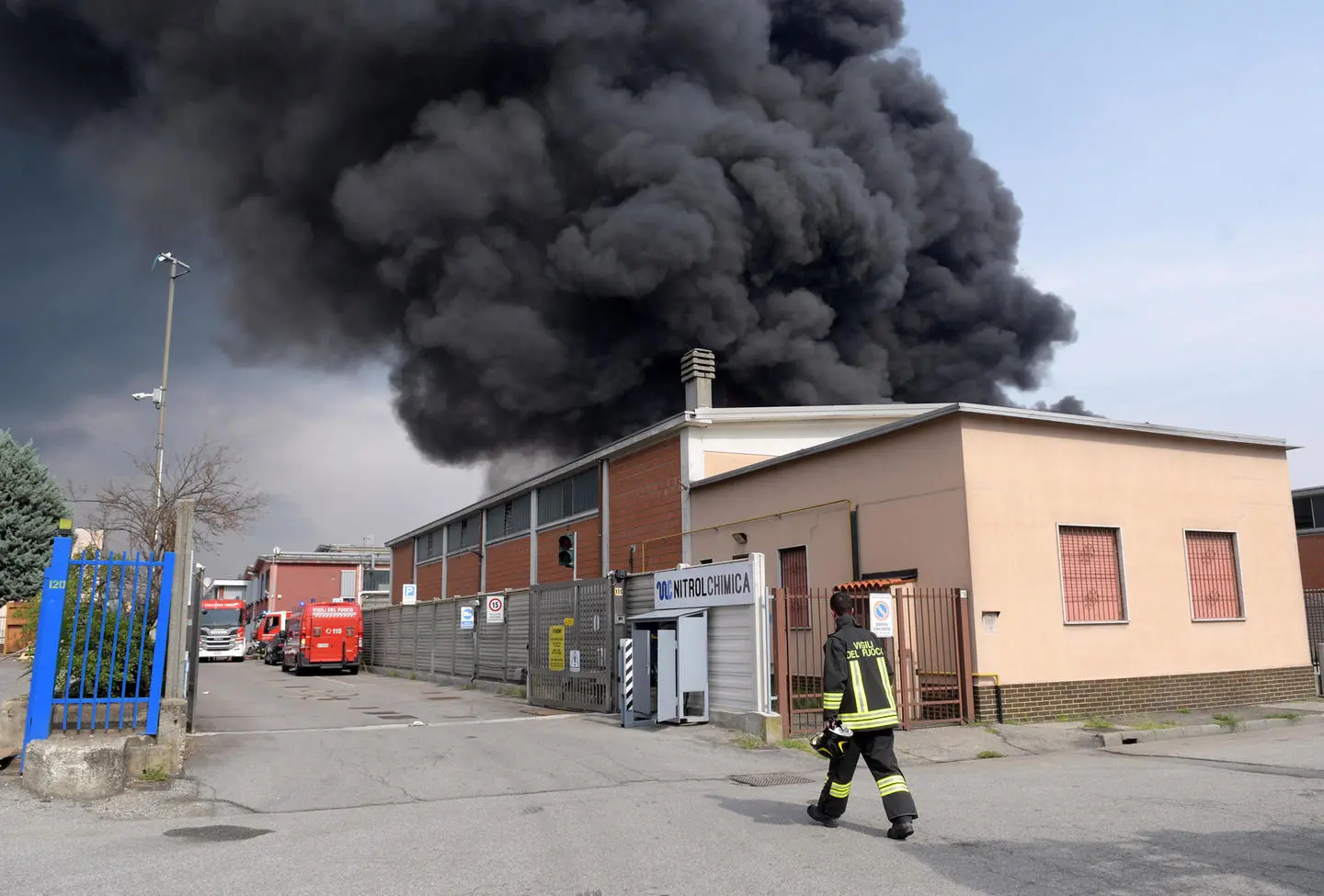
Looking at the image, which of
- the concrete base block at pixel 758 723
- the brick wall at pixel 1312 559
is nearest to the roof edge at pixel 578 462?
the concrete base block at pixel 758 723

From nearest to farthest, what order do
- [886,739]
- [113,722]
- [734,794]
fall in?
[886,739] → [734,794] → [113,722]

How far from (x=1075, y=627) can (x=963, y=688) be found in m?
2.15

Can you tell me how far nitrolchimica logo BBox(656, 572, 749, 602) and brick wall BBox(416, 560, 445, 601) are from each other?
2595 centimetres

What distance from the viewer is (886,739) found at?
661 cm

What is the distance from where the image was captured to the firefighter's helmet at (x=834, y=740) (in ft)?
21.8

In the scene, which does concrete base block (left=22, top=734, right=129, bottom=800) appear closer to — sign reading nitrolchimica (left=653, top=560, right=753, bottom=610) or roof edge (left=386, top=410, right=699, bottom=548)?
sign reading nitrolchimica (left=653, top=560, right=753, bottom=610)

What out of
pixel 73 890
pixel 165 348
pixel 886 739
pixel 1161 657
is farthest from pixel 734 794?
pixel 165 348

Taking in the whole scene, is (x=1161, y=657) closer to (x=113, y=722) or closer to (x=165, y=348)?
(x=113, y=722)

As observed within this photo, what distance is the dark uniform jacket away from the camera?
262 inches

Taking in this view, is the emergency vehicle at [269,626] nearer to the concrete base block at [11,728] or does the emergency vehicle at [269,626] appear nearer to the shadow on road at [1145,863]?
the concrete base block at [11,728]

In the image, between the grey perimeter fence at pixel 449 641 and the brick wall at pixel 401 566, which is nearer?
the grey perimeter fence at pixel 449 641

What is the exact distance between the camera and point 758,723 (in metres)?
12.0

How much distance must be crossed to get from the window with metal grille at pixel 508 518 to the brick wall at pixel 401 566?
1142cm

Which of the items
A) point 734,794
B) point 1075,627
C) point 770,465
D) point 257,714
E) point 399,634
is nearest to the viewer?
point 734,794
